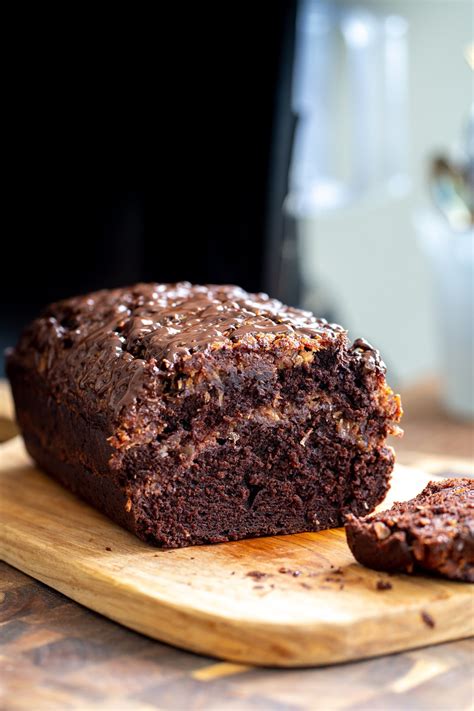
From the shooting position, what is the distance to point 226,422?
294 centimetres

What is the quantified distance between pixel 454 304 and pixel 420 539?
2.97m

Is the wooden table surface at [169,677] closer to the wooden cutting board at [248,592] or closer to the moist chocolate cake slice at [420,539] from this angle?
the wooden cutting board at [248,592]

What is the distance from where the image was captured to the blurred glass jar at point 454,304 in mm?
5152

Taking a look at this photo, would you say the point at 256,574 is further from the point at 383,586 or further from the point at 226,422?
the point at 226,422

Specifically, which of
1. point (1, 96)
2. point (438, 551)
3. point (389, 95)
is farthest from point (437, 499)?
point (1, 96)

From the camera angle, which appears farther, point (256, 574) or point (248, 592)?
point (256, 574)

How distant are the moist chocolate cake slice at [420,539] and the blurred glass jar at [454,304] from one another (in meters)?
2.61

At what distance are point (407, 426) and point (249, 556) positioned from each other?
8.56 ft

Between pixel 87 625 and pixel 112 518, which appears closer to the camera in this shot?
pixel 87 625

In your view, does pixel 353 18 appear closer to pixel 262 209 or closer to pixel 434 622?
pixel 262 209

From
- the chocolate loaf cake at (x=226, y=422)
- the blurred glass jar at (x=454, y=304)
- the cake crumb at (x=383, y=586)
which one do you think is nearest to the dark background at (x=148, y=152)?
the blurred glass jar at (x=454, y=304)

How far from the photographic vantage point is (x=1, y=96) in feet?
18.6

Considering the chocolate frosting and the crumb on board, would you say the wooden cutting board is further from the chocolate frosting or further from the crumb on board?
the chocolate frosting

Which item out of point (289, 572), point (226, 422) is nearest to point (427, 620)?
point (289, 572)
